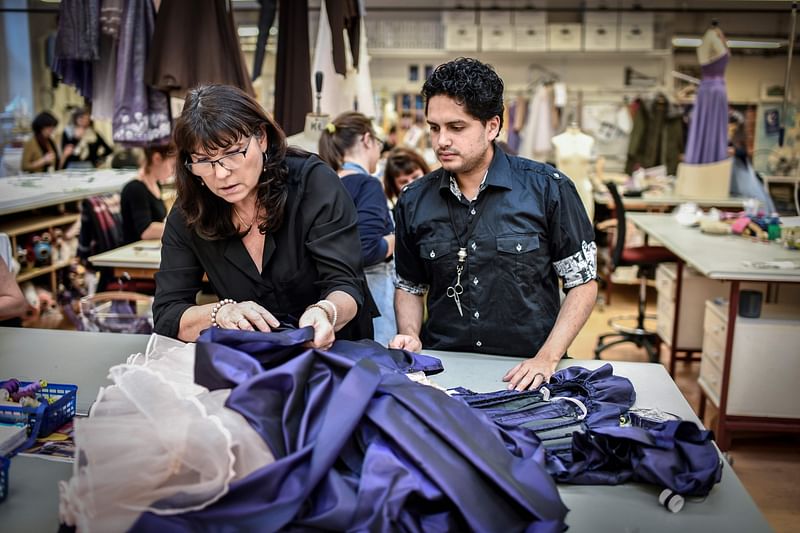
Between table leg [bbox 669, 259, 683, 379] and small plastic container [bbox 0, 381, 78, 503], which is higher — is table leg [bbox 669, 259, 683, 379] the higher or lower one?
the lower one

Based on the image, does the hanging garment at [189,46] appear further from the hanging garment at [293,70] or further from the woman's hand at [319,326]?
the woman's hand at [319,326]

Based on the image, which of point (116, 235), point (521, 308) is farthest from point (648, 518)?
point (116, 235)

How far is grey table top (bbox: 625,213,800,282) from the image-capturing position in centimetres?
365

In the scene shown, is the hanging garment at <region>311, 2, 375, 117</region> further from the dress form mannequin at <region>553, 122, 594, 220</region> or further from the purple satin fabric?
the dress form mannequin at <region>553, 122, 594, 220</region>

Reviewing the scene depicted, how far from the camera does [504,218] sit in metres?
2.30

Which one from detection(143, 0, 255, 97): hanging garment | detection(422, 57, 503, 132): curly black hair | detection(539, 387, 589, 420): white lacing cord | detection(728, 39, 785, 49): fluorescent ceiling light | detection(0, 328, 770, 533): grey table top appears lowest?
detection(0, 328, 770, 533): grey table top

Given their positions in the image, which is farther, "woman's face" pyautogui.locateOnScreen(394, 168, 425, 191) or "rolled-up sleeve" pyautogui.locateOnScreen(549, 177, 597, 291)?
"woman's face" pyautogui.locateOnScreen(394, 168, 425, 191)

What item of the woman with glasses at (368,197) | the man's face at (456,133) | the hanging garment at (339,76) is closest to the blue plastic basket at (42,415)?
the man's face at (456,133)

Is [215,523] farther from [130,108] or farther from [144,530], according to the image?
[130,108]

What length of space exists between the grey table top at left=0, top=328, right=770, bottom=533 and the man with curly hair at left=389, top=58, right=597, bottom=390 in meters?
0.17

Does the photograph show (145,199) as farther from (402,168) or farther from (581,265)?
(581,265)

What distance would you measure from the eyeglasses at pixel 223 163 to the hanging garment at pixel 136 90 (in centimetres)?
188

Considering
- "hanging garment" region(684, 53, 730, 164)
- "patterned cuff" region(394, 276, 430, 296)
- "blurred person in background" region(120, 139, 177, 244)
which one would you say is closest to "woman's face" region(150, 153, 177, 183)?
"blurred person in background" region(120, 139, 177, 244)

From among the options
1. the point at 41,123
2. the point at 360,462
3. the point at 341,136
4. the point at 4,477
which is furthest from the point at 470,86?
the point at 41,123
